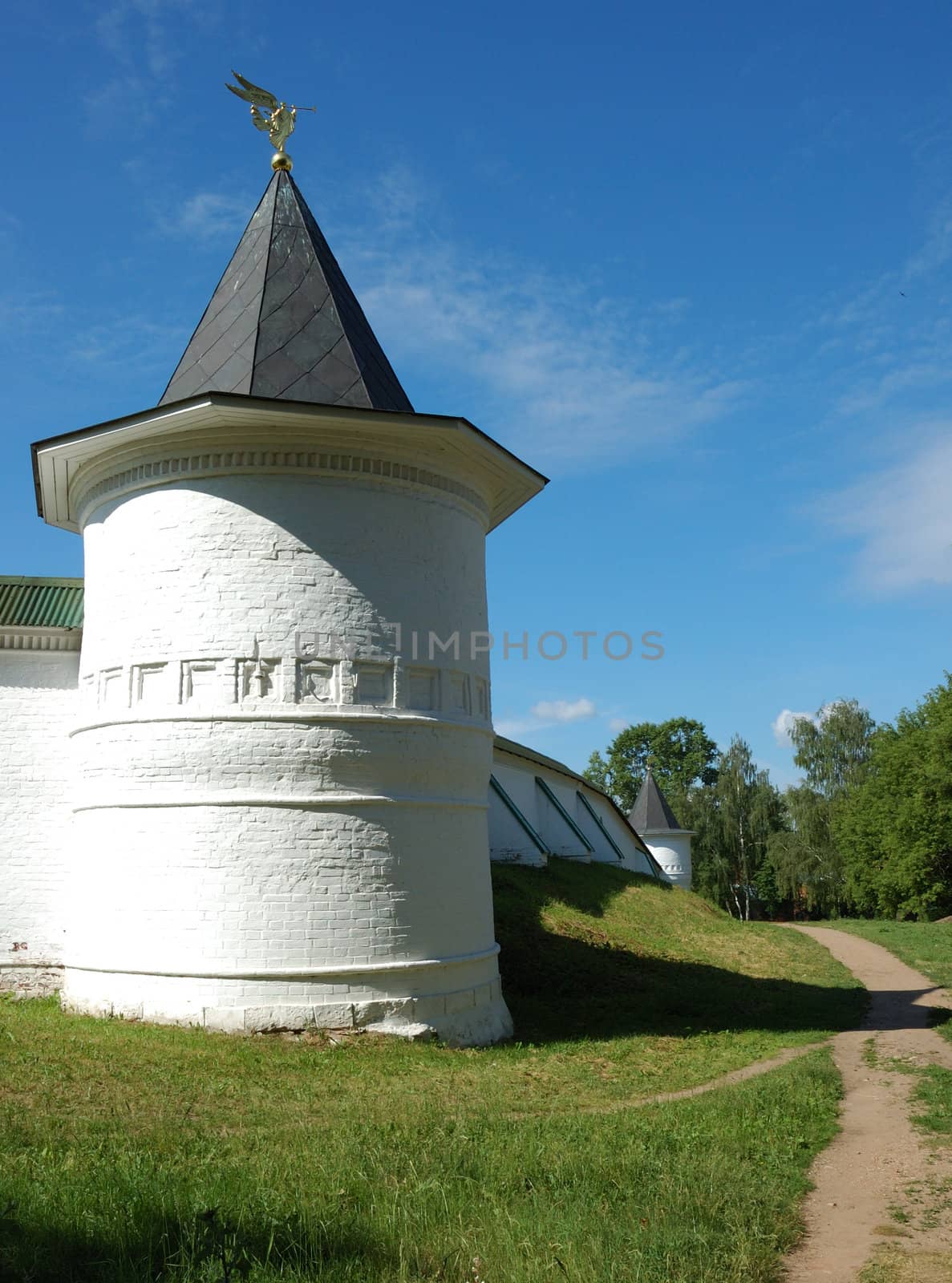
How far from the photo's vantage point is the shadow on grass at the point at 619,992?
1336 cm

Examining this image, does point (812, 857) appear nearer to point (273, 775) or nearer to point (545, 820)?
point (545, 820)

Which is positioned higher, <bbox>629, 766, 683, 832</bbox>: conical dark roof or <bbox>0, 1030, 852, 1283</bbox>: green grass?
<bbox>629, 766, 683, 832</bbox>: conical dark roof

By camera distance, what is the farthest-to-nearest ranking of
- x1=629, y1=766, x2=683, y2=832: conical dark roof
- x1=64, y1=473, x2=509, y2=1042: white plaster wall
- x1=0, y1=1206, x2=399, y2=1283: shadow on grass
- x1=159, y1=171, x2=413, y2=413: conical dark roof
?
x1=629, y1=766, x2=683, y2=832: conical dark roof → x1=159, y1=171, x2=413, y2=413: conical dark roof → x1=64, y1=473, x2=509, y2=1042: white plaster wall → x1=0, y1=1206, x2=399, y2=1283: shadow on grass

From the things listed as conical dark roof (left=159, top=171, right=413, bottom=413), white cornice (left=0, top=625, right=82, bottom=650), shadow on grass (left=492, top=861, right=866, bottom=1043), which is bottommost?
shadow on grass (left=492, top=861, right=866, bottom=1043)

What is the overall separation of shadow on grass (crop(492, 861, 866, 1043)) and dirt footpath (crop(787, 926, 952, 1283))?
1.72 m

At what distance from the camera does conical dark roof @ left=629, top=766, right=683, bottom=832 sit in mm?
47719

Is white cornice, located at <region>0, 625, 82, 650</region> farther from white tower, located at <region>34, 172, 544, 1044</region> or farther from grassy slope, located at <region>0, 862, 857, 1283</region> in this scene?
grassy slope, located at <region>0, 862, 857, 1283</region>

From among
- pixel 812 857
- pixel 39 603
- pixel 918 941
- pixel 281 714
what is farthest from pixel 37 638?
pixel 812 857

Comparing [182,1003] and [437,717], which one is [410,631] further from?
[182,1003]

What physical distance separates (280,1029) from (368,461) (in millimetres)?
6250

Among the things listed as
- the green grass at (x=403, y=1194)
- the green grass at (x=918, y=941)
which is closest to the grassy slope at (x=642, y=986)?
the green grass at (x=918, y=941)

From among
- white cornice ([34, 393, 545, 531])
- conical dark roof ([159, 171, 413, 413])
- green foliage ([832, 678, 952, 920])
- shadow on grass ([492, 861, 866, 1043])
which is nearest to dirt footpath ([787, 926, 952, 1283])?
shadow on grass ([492, 861, 866, 1043])

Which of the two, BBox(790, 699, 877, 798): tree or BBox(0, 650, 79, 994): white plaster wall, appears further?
BBox(790, 699, 877, 798): tree

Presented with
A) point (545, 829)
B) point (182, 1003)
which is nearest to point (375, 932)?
point (182, 1003)
